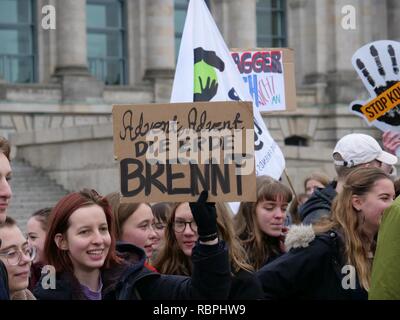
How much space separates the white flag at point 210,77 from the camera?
10.6 metres

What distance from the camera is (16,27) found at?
35344 mm

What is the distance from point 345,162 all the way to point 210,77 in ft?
10.2

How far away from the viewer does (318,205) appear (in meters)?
7.88

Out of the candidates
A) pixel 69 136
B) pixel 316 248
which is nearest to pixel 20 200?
pixel 69 136

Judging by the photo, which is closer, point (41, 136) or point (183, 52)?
point (183, 52)

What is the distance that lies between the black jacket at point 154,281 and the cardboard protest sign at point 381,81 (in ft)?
16.7

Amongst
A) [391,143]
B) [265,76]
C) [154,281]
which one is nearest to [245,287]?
[154,281]

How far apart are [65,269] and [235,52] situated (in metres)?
8.35

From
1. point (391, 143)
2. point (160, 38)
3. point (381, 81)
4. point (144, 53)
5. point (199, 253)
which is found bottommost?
point (199, 253)

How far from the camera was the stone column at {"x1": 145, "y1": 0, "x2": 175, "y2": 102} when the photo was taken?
37.0 m

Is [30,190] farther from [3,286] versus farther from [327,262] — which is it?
[3,286]
